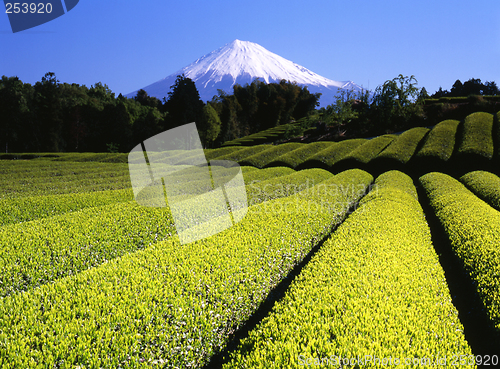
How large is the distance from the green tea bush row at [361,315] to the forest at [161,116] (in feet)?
102

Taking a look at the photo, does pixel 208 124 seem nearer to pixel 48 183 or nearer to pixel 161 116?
pixel 161 116

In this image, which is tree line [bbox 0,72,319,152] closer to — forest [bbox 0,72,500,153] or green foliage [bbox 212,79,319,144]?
forest [bbox 0,72,500,153]

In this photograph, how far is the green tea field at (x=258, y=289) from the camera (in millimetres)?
2973

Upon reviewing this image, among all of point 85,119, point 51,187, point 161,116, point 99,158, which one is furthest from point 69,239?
point 161,116

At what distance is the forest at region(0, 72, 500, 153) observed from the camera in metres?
32.1

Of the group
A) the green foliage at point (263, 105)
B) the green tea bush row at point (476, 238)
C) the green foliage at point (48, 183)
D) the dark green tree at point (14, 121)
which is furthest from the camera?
the green foliage at point (263, 105)

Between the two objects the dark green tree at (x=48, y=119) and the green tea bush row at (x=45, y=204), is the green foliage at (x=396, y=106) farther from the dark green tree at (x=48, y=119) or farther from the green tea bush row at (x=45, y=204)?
the dark green tree at (x=48, y=119)

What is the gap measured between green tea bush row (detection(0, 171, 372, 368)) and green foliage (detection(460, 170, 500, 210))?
8811mm

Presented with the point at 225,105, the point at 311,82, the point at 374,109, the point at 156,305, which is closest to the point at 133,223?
the point at 156,305

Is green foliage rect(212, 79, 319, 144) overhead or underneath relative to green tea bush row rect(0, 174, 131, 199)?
overhead

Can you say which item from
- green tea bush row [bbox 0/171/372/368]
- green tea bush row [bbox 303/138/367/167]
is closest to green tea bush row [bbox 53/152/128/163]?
green tea bush row [bbox 303/138/367/167]

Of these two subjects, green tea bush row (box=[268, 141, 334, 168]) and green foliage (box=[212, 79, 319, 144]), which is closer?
green tea bush row (box=[268, 141, 334, 168])

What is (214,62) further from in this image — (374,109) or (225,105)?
(374,109)

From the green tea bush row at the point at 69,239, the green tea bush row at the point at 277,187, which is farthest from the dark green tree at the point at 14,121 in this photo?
the green tea bush row at the point at 277,187
